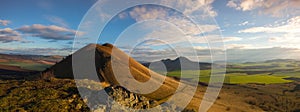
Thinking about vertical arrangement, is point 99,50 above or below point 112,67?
above

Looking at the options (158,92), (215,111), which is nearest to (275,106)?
(215,111)

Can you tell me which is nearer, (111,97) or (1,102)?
(1,102)

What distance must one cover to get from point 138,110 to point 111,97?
3818 millimetres

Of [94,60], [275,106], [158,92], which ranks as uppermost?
[94,60]

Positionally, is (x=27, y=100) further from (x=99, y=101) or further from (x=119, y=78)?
(x=119, y=78)

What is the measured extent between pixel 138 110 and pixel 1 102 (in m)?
16.0

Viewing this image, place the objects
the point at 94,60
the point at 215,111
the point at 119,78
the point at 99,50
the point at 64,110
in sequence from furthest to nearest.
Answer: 1. the point at 99,50
2. the point at 94,60
3. the point at 119,78
4. the point at 215,111
5. the point at 64,110

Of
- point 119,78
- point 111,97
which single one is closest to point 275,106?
point 119,78

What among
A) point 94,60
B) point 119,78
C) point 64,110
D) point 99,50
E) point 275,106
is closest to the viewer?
point 64,110

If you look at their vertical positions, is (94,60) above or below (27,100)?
above

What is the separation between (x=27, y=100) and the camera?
2886 cm

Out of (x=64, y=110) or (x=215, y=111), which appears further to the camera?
(x=215, y=111)

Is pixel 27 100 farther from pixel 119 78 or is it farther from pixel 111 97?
pixel 119 78

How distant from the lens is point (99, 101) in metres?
29.2
